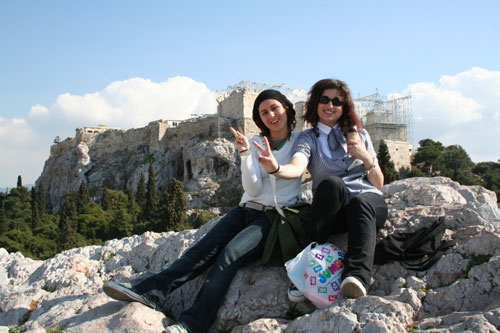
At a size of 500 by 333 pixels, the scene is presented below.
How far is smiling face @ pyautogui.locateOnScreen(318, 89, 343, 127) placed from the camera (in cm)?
307

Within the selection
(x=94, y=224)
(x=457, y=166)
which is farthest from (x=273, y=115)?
(x=457, y=166)

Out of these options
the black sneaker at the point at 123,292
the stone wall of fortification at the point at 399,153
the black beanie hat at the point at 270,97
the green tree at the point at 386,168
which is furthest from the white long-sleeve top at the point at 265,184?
the stone wall of fortification at the point at 399,153

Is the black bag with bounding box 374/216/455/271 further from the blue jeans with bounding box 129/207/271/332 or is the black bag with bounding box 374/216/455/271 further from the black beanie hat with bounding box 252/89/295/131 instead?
the black beanie hat with bounding box 252/89/295/131

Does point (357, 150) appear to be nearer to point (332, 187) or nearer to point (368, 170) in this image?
point (368, 170)

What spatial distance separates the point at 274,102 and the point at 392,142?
86.8ft

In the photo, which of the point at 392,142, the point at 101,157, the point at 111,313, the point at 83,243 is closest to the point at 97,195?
the point at 101,157

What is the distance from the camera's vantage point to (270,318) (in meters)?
2.52

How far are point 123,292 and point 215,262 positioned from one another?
1.97 ft

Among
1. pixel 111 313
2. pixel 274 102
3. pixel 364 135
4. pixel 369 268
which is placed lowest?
pixel 111 313

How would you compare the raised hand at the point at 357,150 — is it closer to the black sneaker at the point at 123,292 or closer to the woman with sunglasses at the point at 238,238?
the woman with sunglasses at the point at 238,238

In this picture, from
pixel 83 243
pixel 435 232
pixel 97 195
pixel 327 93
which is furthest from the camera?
pixel 97 195

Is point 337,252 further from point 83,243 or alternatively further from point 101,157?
point 101,157

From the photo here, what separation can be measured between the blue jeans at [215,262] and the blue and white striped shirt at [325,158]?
0.48m

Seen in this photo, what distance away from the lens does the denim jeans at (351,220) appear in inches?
94.8
